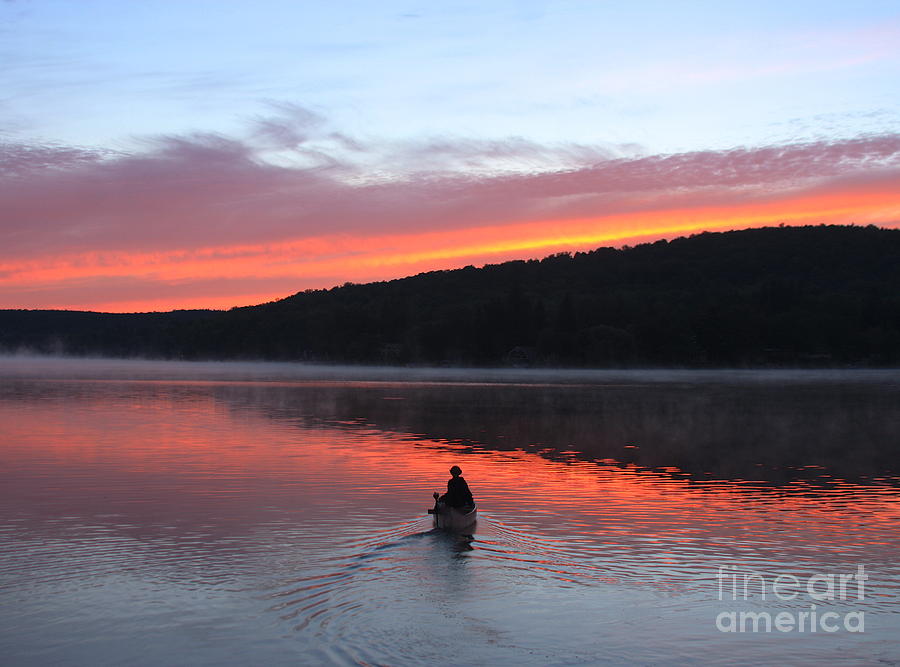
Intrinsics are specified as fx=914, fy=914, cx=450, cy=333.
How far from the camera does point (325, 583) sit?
14641 mm

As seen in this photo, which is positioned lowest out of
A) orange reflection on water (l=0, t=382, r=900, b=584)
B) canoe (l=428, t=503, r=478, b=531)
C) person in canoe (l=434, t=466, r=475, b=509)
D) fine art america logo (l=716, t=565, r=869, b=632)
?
fine art america logo (l=716, t=565, r=869, b=632)

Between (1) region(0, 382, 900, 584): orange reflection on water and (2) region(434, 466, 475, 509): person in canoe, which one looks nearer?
(1) region(0, 382, 900, 584): orange reflection on water

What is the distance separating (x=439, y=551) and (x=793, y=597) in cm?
635

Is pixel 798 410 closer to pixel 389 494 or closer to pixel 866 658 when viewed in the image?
pixel 389 494

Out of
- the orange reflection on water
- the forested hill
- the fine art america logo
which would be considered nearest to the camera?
the fine art america logo

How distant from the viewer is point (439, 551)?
1731 cm

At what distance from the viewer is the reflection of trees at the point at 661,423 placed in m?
31.5

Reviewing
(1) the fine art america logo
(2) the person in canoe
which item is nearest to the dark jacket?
(2) the person in canoe

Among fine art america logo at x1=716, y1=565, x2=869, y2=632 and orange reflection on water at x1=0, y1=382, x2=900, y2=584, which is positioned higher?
orange reflection on water at x1=0, y1=382, x2=900, y2=584

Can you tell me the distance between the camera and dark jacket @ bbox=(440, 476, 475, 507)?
1923 cm

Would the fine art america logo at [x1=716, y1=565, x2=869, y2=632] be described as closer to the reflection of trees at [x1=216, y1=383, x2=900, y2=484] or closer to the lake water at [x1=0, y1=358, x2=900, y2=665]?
the lake water at [x1=0, y1=358, x2=900, y2=665]

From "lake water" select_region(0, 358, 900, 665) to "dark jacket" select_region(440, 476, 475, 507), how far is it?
35.7 inches

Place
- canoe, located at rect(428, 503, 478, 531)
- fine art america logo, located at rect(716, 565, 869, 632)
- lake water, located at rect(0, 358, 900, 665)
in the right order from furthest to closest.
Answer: canoe, located at rect(428, 503, 478, 531)
fine art america logo, located at rect(716, 565, 869, 632)
lake water, located at rect(0, 358, 900, 665)

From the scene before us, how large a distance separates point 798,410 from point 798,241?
5121 inches
